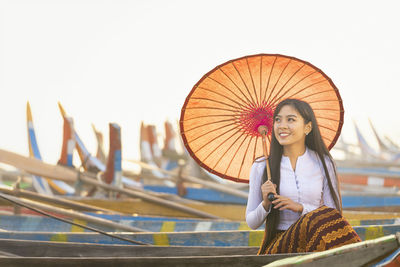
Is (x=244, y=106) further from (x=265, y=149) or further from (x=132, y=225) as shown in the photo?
(x=132, y=225)

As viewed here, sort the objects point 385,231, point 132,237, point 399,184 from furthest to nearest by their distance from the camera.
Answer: point 399,184 < point 132,237 < point 385,231

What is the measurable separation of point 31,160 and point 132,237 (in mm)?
2859

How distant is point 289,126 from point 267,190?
29cm

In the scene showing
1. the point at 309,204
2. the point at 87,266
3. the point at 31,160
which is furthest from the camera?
the point at 31,160

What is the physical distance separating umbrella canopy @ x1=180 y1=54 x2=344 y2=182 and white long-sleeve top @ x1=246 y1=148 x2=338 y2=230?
24 cm

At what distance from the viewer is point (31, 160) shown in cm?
568

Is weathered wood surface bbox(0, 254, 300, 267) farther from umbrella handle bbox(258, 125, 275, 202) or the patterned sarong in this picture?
umbrella handle bbox(258, 125, 275, 202)

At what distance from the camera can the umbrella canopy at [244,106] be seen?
2.34 meters

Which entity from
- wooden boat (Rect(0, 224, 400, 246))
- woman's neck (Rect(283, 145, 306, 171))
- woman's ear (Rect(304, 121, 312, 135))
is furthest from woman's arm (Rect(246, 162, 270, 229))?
wooden boat (Rect(0, 224, 400, 246))

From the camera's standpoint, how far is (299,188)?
85.3 inches

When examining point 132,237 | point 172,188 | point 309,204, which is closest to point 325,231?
point 309,204

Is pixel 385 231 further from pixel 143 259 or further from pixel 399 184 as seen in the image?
pixel 399 184

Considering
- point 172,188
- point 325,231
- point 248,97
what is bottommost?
point 172,188

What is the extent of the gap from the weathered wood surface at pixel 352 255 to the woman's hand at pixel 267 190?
472 millimetres
